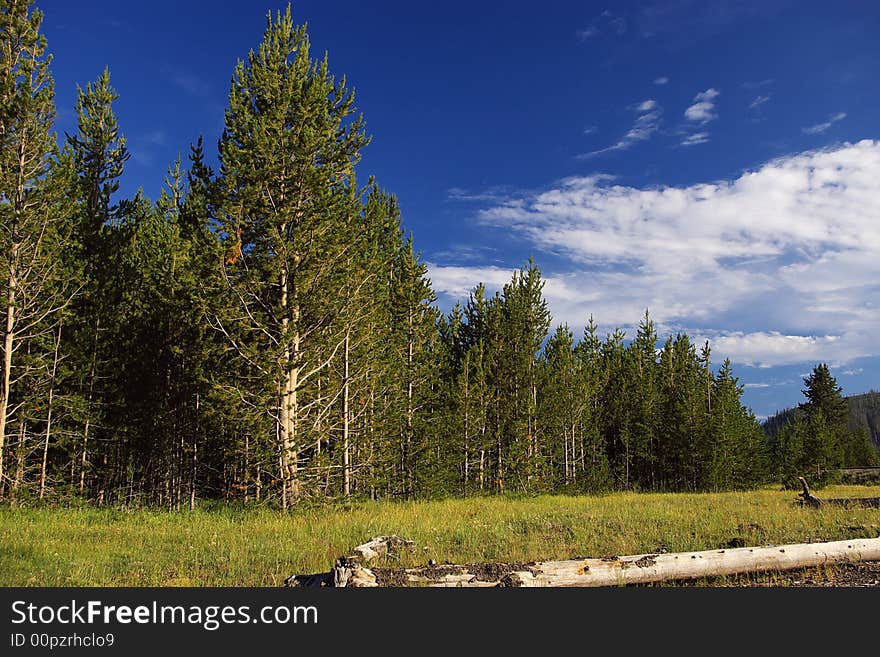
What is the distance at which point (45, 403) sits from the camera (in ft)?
62.7

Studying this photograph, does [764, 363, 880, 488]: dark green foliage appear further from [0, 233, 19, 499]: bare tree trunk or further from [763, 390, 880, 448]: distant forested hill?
[763, 390, 880, 448]: distant forested hill

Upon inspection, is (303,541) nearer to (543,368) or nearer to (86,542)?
(86,542)

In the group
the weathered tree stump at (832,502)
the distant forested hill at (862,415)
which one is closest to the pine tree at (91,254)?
the weathered tree stump at (832,502)

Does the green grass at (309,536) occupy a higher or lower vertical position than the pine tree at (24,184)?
lower

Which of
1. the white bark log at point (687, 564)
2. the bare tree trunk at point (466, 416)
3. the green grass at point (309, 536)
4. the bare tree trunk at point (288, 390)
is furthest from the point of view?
the bare tree trunk at point (466, 416)

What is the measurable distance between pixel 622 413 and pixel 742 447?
8.81 m

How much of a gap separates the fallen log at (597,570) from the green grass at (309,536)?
5.60 feet

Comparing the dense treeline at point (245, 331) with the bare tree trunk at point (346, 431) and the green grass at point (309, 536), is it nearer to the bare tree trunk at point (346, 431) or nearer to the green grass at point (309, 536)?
the bare tree trunk at point (346, 431)

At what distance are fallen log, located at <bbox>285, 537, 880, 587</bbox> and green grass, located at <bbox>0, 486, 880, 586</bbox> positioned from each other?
1707mm

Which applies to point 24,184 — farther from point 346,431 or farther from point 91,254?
point 346,431

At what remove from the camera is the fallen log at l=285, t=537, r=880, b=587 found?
7.23 meters

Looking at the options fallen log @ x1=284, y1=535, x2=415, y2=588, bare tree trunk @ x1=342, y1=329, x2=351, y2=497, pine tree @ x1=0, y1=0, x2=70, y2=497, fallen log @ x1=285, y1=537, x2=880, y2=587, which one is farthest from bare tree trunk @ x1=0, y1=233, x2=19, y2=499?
fallen log @ x1=285, y1=537, x2=880, y2=587

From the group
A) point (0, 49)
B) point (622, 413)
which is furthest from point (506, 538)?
point (622, 413)

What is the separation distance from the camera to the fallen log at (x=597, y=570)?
23.7 ft
